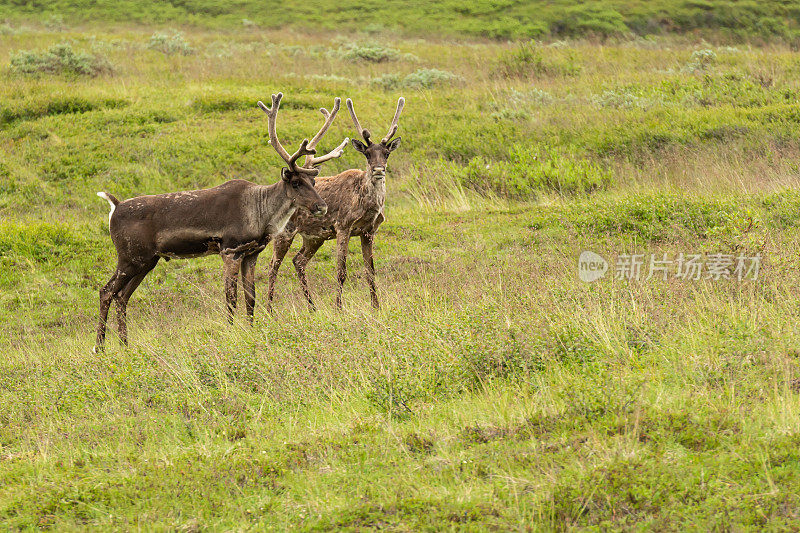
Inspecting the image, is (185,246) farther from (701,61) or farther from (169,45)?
(701,61)

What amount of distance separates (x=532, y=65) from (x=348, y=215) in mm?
15263

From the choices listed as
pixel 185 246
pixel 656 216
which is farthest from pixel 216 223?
pixel 656 216

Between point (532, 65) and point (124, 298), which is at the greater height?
point (532, 65)

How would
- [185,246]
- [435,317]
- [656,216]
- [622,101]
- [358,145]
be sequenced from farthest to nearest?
[622,101], [656,216], [358,145], [185,246], [435,317]

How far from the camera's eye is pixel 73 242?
15.3 m

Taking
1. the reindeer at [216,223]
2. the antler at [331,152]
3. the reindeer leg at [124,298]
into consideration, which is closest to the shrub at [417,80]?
the antler at [331,152]

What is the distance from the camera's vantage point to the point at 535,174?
17672 mm

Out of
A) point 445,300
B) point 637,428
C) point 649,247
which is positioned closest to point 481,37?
point 649,247

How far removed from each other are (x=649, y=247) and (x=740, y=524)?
26.2 ft

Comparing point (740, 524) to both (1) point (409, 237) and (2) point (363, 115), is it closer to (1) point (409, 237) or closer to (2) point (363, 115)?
(1) point (409, 237)

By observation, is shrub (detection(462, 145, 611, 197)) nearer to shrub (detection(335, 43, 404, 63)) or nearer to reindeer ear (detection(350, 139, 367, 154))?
reindeer ear (detection(350, 139, 367, 154))

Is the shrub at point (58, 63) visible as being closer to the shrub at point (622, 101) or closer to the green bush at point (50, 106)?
the green bush at point (50, 106)

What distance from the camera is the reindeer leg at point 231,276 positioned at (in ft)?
37.2

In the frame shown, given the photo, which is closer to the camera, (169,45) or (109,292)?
(109,292)
